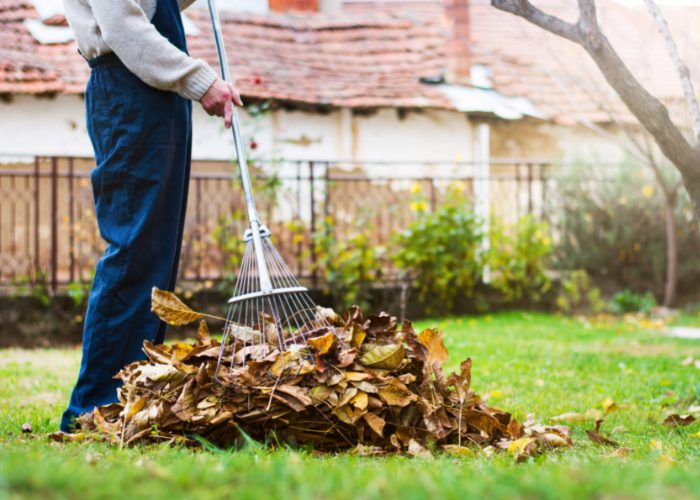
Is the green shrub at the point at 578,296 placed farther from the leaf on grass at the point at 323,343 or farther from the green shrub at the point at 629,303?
the leaf on grass at the point at 323,343

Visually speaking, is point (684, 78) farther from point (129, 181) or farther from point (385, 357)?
point (129, 181)

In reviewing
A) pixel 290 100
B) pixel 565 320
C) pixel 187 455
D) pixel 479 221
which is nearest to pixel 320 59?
pixel 290 100

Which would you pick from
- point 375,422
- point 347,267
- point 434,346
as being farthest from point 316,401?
point 347,267

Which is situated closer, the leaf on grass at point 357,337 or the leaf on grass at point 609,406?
the leaf on grass at point 357,337

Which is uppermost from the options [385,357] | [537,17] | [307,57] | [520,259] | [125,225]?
[307,57]

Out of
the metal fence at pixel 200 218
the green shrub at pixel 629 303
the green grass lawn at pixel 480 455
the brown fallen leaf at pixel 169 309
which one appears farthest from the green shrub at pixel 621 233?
the brown fallen leaf at pixel 169 309

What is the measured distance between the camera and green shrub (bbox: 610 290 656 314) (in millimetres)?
9156

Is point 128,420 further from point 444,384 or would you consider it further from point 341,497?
point 341,497

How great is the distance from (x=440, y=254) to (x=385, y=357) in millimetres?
5750

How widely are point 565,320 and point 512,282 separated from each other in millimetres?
763

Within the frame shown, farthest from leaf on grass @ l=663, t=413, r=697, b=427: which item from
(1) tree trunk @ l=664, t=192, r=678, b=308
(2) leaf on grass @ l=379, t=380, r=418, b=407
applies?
(1) tree trunk @ l=664, t=192, r=678, b=308

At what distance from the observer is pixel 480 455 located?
257 centimetres

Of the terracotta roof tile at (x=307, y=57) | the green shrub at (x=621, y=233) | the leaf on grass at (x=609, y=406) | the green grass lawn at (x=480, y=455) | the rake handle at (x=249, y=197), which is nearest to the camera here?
the green grass lawn at (x=480, y=455)

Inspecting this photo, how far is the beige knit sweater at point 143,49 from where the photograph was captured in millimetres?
2857
